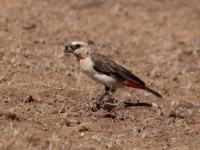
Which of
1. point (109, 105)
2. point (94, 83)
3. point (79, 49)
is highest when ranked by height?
point (79, 49)

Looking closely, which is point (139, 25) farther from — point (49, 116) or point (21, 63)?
point (49, 116)

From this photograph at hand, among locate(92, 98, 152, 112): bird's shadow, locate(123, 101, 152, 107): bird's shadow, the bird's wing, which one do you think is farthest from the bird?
locate(123, 101, 152, 107): bird's shadow

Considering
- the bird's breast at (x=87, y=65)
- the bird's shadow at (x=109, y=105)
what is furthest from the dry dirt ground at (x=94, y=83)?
the bird's breast at (x=87, y=65)

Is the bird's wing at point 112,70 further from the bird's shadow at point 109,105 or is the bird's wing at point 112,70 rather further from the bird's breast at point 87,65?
the bird's shadow at point 109,105

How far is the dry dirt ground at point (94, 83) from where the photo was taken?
7.95 metres

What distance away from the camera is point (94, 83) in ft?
35.1

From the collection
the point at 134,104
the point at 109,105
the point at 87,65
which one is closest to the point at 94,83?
the point at 134,104

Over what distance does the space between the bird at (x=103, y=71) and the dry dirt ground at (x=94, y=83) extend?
25 cm

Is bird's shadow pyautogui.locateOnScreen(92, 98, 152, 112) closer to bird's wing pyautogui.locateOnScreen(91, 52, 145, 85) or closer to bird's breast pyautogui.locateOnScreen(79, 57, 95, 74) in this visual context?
bird's wing pyautogui.locateOnScreen(91, 52, 145, 85)

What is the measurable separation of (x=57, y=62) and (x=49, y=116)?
3183mm

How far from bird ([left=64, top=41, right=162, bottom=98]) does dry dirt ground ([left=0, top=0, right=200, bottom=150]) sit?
0.25m

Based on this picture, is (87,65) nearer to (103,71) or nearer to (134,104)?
(103,71)

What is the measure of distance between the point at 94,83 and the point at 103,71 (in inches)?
60.5

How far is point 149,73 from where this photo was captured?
39.3 ft
